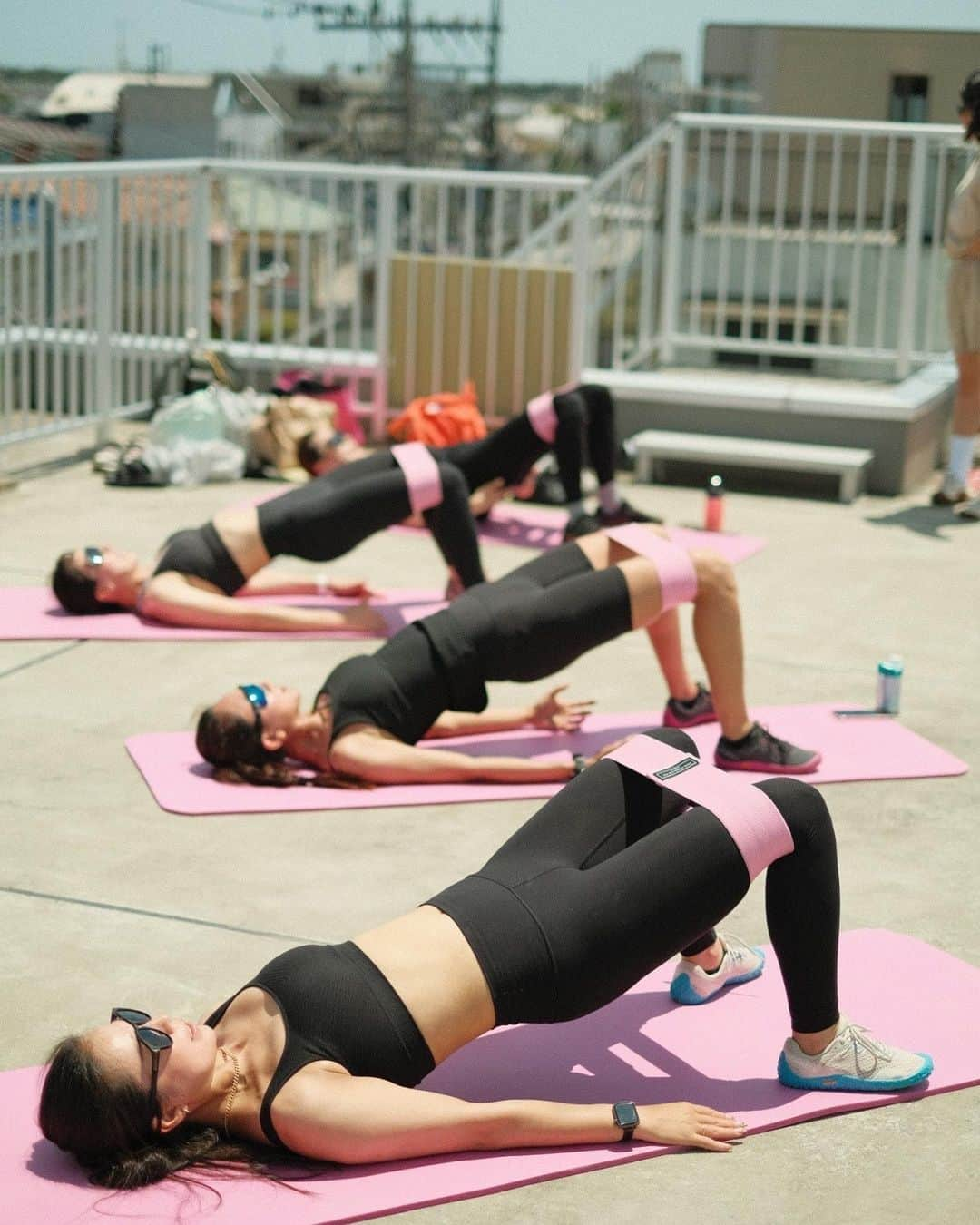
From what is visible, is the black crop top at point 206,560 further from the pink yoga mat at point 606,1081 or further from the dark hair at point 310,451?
the pink yoga mat at point 606,1081

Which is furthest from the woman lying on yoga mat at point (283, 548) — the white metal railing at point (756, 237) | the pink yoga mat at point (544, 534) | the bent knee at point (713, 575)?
the white metal railing at point (756, 237)

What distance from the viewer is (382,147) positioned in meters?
39.3

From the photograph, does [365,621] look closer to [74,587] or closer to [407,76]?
[74,587]

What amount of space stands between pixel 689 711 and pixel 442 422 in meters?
3.02

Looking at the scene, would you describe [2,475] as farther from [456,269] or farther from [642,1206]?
[642,1206]

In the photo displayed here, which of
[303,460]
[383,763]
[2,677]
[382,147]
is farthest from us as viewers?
[382,147]

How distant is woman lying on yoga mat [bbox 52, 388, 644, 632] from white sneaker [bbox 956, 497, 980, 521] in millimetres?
3057

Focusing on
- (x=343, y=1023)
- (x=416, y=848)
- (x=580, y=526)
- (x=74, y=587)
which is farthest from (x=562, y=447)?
(x=343, y=1023)

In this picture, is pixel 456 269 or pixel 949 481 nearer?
pixel 949 481

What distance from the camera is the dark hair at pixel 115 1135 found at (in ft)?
8.43

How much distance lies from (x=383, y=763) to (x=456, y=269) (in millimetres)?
5314

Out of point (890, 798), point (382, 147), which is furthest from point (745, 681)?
point (382, 147)

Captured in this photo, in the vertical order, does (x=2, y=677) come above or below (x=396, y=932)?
below

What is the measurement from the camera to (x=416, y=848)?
164 inches
